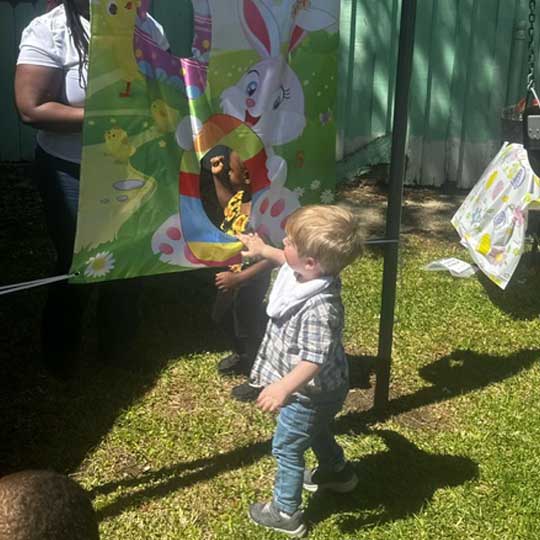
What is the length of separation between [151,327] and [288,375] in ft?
7.23

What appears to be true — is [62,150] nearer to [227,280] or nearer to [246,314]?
[227,280]

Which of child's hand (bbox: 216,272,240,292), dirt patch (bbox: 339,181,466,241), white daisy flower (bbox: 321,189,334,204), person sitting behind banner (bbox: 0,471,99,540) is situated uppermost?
white daisy flower (bbox: 321,189,334,204)

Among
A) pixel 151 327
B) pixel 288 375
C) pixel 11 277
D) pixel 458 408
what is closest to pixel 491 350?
pixel 458 408

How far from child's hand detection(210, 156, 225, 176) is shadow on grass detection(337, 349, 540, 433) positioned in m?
1.27

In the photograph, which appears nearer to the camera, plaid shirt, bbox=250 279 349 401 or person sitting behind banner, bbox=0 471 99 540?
person sitting behind banner, bbox=0 471 99 540

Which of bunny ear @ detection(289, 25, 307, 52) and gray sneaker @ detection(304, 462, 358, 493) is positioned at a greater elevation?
bunny ear @ detection(289, 25, 307, 52)

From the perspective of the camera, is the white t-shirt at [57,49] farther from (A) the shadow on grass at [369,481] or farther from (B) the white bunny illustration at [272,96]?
(A) the shadow on grass at [369,481]

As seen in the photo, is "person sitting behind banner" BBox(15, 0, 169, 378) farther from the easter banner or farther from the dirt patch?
the dirt patch

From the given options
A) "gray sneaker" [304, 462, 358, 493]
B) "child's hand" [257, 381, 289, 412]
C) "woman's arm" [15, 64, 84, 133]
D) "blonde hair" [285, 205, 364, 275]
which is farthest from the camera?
"woman's arm" [15, 64, 84, 133]

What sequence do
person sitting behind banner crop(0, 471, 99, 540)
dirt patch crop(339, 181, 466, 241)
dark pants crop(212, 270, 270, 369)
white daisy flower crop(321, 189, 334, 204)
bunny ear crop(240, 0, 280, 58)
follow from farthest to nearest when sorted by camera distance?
dirt patch crop(339, 181, 466, 241) < dark pants crop(212, 270, 270, 369) < white daisy flower crop(321, 189, 334, 204) < bunny ear crop(240, 0, 280, 58) < person sitting behind banner crop(0, 471, 99, 540)

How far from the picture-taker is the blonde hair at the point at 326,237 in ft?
9.45

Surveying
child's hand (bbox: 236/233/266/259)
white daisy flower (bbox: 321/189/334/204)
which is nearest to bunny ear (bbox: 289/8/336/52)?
white daisy flower (bbox: 321/189/334/204)

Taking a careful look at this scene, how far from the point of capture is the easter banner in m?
2.97

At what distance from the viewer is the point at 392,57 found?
8.16 metres
